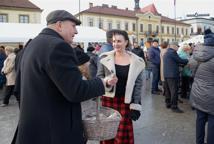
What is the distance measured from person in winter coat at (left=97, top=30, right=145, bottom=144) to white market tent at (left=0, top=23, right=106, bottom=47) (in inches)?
395

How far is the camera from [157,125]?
17.7 ft

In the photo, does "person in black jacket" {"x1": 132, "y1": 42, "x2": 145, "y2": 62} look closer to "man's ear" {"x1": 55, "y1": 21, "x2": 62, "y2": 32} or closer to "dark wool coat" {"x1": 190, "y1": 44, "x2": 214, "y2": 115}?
"dark wool coat" {"x1": 190, "y1": 44, "x2": 214, "y2": 115}

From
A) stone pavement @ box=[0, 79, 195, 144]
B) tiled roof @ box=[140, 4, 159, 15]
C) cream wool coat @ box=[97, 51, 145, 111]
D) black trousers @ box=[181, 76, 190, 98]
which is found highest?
tiled roof @ box=[140, 4, 159, 15]

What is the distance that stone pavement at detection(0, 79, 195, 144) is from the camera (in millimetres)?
4629

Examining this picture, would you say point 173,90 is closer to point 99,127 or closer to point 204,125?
point 204,125

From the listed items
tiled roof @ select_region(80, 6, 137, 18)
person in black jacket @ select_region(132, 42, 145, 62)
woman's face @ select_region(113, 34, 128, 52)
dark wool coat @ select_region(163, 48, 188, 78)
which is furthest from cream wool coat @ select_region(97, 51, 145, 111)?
tiled roof @ select_region(80, 6, 137, 18)

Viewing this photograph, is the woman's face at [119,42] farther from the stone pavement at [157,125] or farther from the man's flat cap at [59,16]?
the stone pavement at [157,125]

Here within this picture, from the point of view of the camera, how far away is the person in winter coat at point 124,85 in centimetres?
319

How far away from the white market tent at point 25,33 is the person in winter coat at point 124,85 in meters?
10.0

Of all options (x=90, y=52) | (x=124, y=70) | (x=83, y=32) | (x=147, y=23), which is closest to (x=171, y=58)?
(x=90, y=52)

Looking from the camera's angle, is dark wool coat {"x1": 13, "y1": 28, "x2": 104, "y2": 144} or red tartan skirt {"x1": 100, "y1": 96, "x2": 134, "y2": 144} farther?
red tartan skirt {"x1": 100, "y1": 96, "x2": 134, "y2": 144}

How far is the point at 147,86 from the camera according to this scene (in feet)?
Answer: 34.7

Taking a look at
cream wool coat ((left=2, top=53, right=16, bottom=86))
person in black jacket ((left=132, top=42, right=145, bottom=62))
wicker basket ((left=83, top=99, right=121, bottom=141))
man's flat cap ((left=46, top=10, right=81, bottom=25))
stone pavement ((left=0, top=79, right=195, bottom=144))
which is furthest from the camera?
person in black jacket ((left=132, top=42, right=145, bottom=62))

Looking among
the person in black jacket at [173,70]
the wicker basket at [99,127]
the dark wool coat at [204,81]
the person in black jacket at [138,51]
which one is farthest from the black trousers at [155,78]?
the wicker basket at [99,127]
